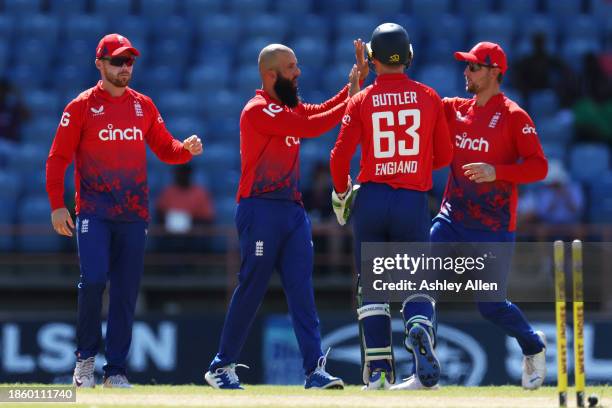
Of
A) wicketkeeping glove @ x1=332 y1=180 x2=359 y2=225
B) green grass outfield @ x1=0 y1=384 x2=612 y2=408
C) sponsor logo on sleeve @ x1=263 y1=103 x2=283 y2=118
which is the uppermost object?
sponsor logo on sleeve @ x1=263 y1=103 x2=283 y2=118

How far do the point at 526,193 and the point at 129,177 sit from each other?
749 cm

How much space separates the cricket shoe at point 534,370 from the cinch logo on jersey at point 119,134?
291 centimetres

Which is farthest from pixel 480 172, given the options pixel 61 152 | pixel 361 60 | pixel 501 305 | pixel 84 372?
pixel 84 372

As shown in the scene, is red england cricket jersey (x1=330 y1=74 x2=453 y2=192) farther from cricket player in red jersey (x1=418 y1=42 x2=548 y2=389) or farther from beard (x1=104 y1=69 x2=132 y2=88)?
beard (x1=104 y1=69 x2=132 y2=88)

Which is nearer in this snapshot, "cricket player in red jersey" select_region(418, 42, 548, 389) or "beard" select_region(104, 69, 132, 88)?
"cricket player in red jersey" select_region(418, 42, 548, 389)

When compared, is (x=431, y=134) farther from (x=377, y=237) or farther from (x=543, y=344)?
(x=543, y=344)

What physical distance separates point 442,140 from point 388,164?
0.39m

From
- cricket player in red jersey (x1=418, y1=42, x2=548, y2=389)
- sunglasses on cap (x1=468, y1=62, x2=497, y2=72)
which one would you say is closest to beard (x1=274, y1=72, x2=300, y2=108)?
cricket player in red jersey (x1=418, y1=42, x2=548, y2=389)

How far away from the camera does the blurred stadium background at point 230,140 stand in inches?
572

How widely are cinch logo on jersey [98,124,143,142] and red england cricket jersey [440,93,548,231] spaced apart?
207cm

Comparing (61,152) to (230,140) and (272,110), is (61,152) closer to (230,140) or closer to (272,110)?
(272,110)

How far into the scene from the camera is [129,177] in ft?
31.8

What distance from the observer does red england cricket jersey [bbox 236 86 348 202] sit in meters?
9.20

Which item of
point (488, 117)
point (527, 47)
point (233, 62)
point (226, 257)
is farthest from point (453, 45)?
point (488, 117)
